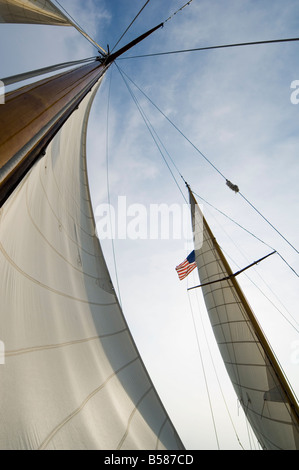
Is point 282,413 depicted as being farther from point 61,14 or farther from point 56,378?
point 61,14

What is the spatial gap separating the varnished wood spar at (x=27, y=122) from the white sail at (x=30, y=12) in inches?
131

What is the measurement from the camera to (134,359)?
242cm

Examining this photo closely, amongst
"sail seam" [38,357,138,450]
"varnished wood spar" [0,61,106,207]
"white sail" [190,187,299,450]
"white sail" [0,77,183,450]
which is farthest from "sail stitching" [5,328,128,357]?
"white sail" [190,187,299,450]

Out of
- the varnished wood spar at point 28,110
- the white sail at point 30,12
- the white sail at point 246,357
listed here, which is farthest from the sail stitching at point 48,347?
the white sail at point 30,12

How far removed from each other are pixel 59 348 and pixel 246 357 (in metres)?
6.66

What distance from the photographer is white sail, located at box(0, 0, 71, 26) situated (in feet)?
14.5

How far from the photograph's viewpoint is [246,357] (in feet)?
21.6

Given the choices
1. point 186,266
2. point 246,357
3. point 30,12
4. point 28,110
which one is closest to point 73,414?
point 28,110

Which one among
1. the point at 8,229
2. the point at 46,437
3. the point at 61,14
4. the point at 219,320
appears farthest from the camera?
the point at 219,320

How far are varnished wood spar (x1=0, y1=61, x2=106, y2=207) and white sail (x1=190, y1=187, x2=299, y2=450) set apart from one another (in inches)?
266

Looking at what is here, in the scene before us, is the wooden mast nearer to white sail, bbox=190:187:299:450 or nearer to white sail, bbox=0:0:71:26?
white sail, bbox=0:0:71:26

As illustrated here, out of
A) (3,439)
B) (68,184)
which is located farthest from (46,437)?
(68,184)

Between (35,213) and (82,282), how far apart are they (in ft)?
2.96
